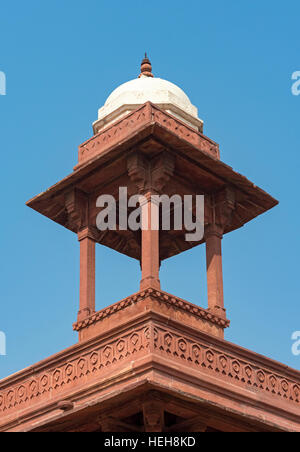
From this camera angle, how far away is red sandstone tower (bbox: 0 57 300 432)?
12.9 metres

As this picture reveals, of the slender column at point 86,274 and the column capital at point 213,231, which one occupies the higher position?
the column capital at point 213,231

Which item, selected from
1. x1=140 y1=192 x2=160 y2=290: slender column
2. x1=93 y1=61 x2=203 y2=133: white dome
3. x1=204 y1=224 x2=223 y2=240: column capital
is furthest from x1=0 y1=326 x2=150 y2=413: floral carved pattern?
x1=93 y1=61 x2=203 y2=133: white dome

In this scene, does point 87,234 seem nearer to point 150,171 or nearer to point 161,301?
point 150,171

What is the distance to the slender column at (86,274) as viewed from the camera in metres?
15.9

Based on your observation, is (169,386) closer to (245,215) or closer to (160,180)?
(160,180)

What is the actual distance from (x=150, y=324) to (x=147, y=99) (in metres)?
5.32

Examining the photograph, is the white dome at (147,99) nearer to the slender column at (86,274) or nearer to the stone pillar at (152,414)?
the slender column at (86,274)

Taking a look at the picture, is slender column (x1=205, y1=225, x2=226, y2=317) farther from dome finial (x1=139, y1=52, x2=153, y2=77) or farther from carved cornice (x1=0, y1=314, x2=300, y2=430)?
dome finial (x1=139, y1=52, x2=153, y2=77)

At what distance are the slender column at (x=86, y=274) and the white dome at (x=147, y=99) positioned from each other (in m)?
2.09

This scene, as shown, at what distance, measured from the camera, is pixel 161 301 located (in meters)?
14.5

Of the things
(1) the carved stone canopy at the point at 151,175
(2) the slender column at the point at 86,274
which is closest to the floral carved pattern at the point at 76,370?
(2) the slender column at the point at 86,274

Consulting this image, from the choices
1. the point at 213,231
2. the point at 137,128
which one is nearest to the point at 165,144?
the point at 137,128
